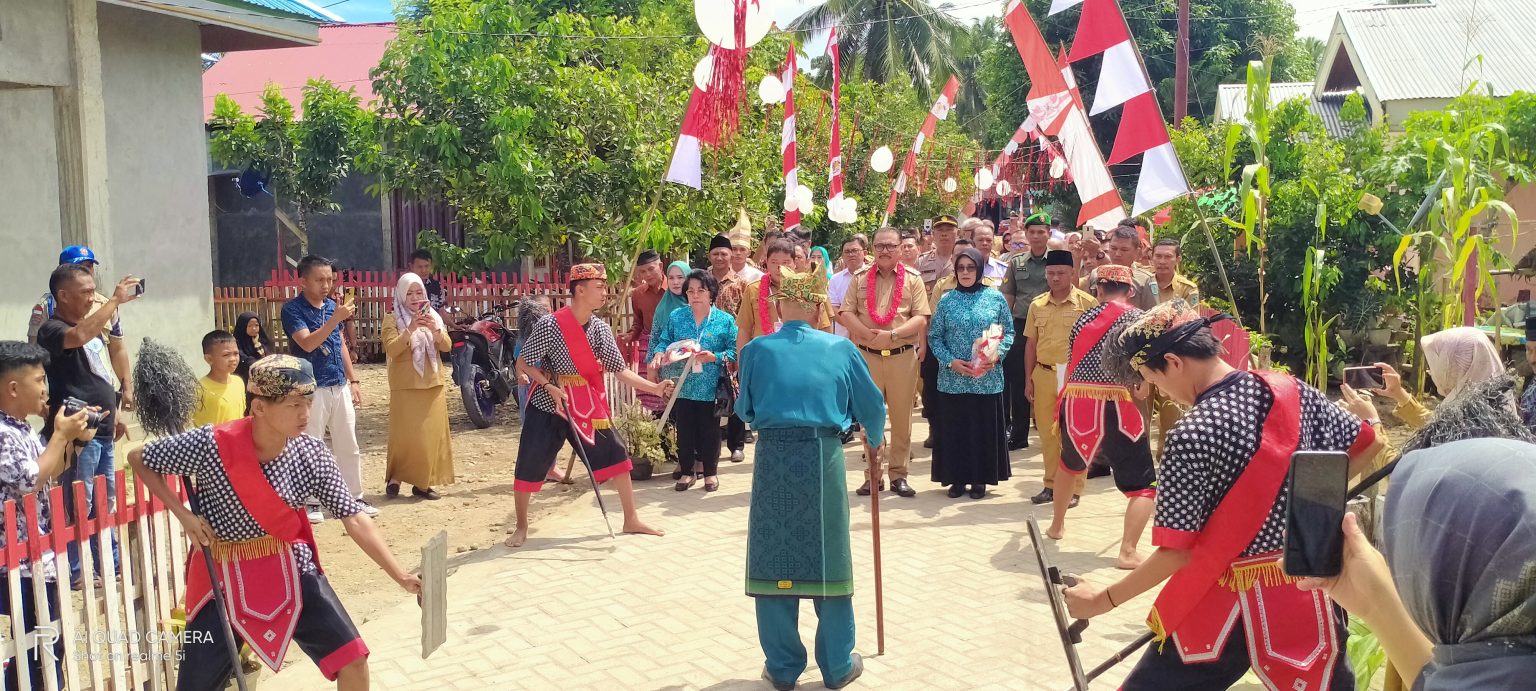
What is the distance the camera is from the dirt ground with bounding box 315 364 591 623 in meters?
6.94

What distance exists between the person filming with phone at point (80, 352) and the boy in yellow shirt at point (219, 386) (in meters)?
0.56

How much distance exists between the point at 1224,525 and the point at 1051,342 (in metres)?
5.18

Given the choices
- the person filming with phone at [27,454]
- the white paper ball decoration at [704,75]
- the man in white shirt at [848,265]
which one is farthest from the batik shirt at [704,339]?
the person filming with phone at [27,454]

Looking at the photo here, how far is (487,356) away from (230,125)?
11.7 meters

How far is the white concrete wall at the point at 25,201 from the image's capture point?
9.32 meters

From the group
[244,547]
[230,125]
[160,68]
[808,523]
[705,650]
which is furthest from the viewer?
[230,125]

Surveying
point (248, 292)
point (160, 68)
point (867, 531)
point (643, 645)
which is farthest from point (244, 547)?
point (248, 292)

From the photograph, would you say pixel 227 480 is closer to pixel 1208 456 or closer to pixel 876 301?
pixel 1208 456

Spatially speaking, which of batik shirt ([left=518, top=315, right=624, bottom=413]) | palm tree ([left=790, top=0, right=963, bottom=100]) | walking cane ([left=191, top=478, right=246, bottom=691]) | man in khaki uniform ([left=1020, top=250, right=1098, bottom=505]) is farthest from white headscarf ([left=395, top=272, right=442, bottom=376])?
palm tree ([left=790, top=0, right=963, bottom=100])

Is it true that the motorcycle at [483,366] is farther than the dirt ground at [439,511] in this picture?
Yes

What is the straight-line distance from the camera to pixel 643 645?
222 inches

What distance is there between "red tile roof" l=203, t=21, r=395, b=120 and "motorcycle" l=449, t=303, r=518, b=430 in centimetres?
1338

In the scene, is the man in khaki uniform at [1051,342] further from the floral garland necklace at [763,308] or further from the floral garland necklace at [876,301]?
the floral garland necklace at [763,308]

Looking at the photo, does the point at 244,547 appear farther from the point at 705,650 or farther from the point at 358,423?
the point at 358,423
